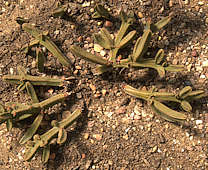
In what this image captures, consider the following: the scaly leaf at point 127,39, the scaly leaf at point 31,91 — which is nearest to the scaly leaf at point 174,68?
the scaly leaf at point 127,39

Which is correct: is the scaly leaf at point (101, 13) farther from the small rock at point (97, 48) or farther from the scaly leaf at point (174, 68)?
the scaly leaf at point (174, 68)

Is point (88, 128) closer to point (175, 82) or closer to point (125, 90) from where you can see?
point (125, 90)

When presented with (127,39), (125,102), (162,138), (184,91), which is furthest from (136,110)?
(127,39)

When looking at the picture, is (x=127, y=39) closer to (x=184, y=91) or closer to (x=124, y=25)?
(x=124, y=25)

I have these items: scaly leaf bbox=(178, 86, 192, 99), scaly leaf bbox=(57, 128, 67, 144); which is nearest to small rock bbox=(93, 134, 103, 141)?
scaly leaf bbox=(57, 128, 67, 144)

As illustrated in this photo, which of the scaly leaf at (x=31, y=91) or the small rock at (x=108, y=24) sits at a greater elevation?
the small rock at (x=108, y=24)

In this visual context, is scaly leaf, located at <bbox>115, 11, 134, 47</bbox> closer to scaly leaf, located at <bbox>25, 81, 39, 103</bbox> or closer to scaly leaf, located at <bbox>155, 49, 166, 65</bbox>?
scaly leaf, located at <bbox>155, 49, 166, 65</bbox>

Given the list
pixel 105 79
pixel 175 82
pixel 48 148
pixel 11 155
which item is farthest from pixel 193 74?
pixel 11 155
